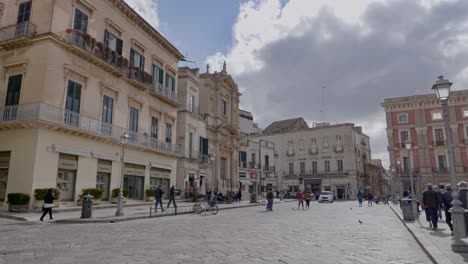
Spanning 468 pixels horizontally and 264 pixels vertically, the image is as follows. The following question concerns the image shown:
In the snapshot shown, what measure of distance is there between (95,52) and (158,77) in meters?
7.94

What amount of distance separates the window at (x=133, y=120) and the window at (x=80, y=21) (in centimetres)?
629

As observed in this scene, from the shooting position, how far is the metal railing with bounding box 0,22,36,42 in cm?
1758

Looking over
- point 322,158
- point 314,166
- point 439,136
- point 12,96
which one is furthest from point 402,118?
point 12,96

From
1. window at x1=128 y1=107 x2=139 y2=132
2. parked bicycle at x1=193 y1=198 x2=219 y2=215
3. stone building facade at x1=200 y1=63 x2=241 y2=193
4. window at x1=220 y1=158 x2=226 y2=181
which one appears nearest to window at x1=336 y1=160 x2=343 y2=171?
stone building facade at x1=200 y1=63 x2=241 y2=193

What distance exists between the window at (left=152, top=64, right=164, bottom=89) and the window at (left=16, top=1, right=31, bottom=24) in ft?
32.7

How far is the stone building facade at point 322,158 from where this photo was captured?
53219mm

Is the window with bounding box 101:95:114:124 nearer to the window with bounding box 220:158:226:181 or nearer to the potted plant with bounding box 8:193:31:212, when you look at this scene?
the potted plant with bounding box 8:193:31:212

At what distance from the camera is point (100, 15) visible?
2130 centimetres

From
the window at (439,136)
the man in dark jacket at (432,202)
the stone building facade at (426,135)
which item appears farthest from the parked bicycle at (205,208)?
the window at (439,136)

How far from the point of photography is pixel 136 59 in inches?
987

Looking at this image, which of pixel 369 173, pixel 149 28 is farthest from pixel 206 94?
pixel 369 173

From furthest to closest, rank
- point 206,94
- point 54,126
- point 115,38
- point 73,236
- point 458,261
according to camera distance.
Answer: point 206,94
point 115,38
point 54,126
point 73,236
point 458,261

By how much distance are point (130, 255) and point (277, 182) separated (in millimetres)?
53051

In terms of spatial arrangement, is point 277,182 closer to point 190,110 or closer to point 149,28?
point 190,110
